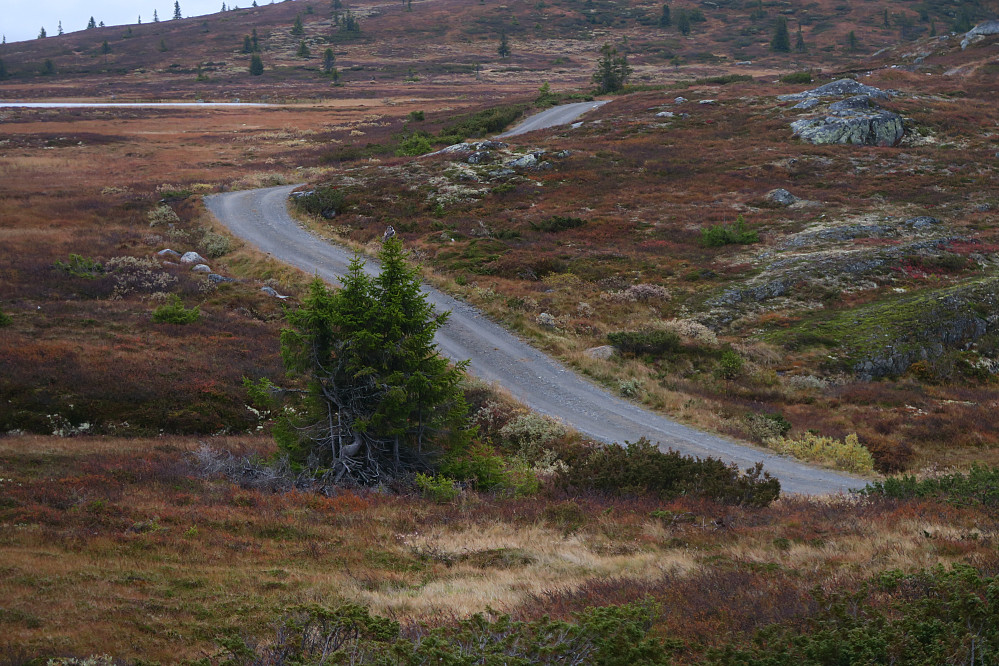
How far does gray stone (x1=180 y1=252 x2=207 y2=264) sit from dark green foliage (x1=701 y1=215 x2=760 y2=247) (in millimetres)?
25851

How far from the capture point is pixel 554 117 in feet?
225

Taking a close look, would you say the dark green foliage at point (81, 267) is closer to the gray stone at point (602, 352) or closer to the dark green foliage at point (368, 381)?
the dark green foliage at point (368, 381)

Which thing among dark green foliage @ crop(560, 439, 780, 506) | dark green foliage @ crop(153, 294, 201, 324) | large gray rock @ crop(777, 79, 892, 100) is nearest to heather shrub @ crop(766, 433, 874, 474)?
dark green foliage @ crop(560, 439, 780, 506)

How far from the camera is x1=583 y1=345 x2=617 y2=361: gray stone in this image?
22.6 m

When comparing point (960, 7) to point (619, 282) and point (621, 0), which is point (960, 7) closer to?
point (621, 0)

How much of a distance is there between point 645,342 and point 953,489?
40.7 feet

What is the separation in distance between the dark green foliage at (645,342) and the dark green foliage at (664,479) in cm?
988

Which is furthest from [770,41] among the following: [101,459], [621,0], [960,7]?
[101,459]

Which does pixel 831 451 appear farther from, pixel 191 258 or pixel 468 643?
pixel 191 258

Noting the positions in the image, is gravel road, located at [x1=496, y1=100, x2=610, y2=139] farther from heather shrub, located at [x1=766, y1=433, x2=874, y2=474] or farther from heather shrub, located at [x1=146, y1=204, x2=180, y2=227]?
heather shrub, located at [x1=766, y1=433, x2=874, y2=474]

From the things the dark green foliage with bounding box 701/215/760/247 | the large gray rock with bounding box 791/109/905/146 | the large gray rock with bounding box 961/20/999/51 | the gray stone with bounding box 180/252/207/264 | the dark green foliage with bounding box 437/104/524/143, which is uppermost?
the large gray rock with bounding box 961/20/999/51

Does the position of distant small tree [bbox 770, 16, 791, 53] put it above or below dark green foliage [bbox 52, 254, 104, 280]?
above

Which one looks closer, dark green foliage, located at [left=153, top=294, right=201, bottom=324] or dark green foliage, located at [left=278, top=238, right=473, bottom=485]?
dark green foliage, located at [left=278, top=238, right=473, bottom=485]

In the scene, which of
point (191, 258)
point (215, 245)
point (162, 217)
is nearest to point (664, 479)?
point (191, 258)
